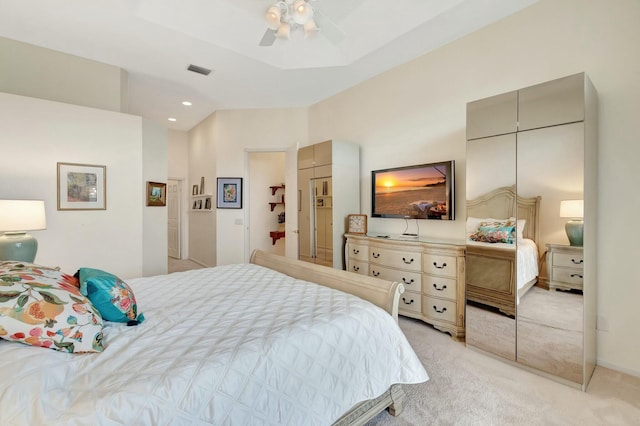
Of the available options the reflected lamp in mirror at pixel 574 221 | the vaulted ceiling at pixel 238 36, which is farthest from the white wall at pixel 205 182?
the reflected lamp in mirror at pixel 574 221

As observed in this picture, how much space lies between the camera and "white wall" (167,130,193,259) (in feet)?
22.3

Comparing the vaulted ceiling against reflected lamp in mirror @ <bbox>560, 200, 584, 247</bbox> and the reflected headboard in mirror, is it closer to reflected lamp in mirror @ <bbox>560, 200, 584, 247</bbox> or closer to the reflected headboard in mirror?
the reflected headboard in mirror

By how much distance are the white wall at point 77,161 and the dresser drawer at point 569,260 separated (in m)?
4.44

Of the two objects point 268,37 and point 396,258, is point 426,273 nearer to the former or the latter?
point 396,258

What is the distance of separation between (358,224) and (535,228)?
2.11 m

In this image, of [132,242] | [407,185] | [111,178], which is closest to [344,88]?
[407,185]

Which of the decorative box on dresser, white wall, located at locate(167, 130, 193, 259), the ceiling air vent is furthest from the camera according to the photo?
white wall, located at locate(167, 130, 193, 259)

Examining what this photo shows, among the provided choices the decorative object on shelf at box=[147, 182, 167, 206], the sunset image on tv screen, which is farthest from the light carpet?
the decorative object on shelf at box=[147, 182, 167, 206]

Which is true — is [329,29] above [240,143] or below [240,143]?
above

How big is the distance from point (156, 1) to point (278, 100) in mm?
2250

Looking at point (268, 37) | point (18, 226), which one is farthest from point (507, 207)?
point (18, 226)

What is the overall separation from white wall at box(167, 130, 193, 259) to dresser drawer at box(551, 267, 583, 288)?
22.1ft

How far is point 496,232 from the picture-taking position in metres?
2.39

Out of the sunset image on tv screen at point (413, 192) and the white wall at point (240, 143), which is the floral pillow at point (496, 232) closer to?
the sunset image on tv screen at point (413, 192)
